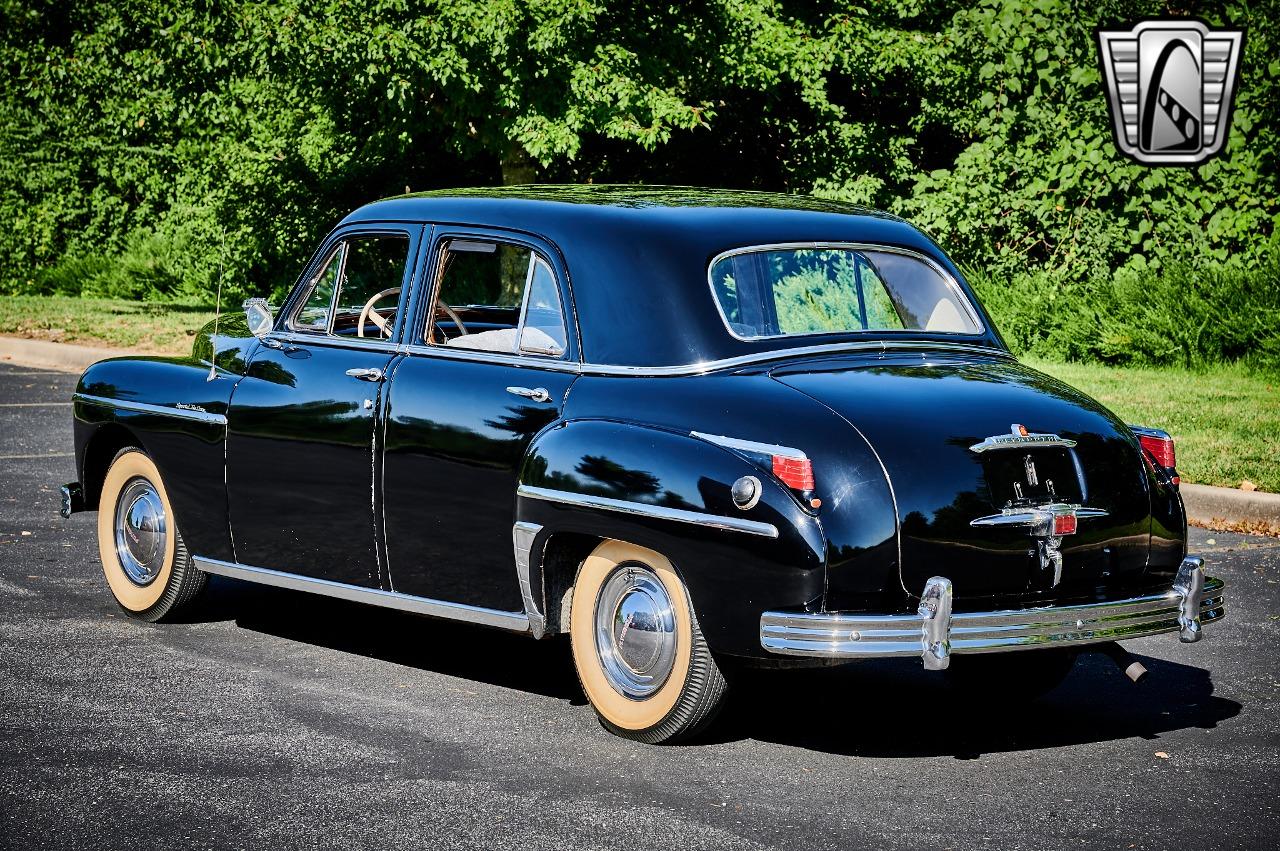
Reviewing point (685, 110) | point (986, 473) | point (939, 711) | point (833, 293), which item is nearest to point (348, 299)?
point (833, 293)

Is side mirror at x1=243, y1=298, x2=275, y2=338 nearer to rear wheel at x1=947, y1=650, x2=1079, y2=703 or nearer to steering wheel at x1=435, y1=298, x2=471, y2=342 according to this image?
steering wheel at x1=435, y1=298, x2=471, y2=342

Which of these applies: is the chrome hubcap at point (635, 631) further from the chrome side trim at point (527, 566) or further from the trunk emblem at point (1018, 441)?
the trunk emblem at point (1018, 441)

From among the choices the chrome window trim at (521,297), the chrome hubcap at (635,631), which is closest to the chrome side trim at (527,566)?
the chrome hubcap at (635,631)

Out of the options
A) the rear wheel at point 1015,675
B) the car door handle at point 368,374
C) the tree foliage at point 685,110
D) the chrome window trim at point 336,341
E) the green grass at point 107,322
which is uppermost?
the tree foliage at point 685,110

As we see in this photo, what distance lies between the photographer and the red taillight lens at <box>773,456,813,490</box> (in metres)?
5.15

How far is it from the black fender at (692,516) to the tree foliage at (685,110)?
11.7m

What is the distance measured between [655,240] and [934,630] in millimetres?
1719

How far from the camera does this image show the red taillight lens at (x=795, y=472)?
5152mm

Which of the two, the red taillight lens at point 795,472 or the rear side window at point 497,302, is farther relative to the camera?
the rear side window at point 497,302

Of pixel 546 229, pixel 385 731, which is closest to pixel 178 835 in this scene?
pixel 385 731

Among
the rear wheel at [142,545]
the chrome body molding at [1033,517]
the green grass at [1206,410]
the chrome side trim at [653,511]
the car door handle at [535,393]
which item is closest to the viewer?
the chrome side trim at [653,511]

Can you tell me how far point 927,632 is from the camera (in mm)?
5066

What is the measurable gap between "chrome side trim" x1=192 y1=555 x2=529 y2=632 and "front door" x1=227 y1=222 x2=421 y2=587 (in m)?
0.03

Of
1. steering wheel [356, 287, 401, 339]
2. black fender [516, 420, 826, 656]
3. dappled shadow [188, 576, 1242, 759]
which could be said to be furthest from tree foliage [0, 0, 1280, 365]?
black fender [516, 420, 826, 656]
